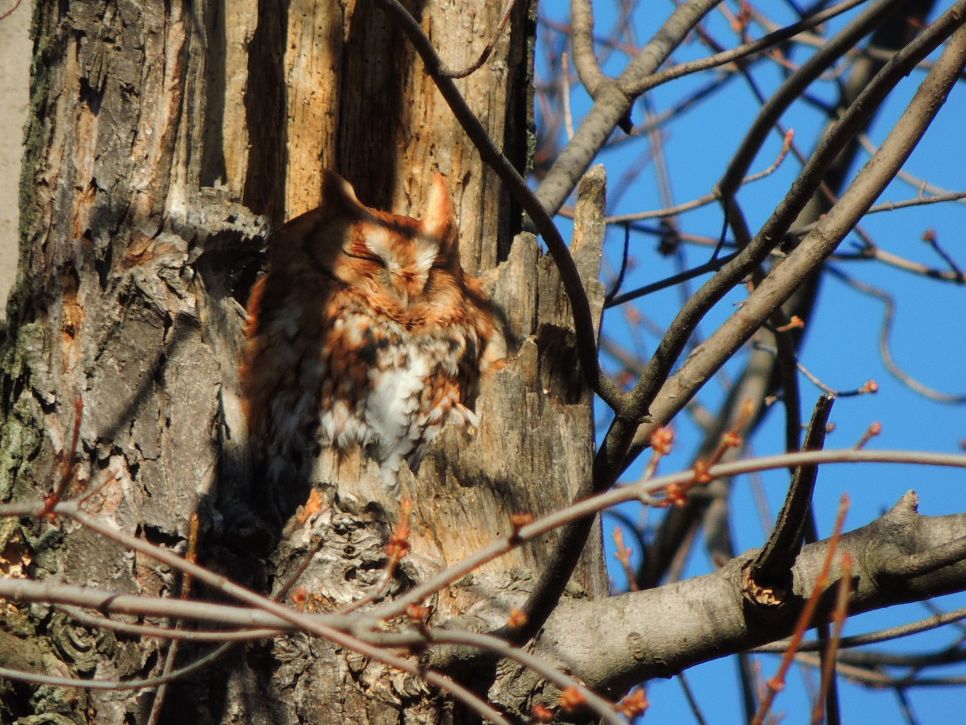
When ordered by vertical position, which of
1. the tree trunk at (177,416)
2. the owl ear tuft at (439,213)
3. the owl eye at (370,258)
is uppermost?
the owl ear tuft at (439,213)

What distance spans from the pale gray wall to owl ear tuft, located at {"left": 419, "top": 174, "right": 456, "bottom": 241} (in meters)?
1.08

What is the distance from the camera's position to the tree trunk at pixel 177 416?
2035mm

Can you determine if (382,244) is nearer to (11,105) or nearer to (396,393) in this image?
(396,393)

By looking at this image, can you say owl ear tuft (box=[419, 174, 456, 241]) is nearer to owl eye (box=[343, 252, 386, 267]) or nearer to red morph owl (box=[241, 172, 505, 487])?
red morph owl (box=[241, 172, 505, 487])

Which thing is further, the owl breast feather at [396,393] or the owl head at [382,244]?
the owl head at [382,244]

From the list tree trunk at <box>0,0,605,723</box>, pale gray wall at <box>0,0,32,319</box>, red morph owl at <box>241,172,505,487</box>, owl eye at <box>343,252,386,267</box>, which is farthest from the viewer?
owl eye at <box>343,252,386,267</box>

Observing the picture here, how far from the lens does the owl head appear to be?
10.1ft

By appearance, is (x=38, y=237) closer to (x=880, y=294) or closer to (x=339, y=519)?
(x=339, y=519)

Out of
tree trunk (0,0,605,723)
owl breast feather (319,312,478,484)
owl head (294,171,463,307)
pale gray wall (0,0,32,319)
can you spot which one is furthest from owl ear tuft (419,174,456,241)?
pale gray wall (0,0,32,319)

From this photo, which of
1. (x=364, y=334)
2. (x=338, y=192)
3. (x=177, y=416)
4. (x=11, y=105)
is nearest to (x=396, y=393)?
(x=364, y=334)

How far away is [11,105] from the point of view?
2994 millimetres

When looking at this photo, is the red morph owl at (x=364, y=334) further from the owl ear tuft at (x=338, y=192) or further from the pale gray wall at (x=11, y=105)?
the pale gray wall at (x=11, y=105)

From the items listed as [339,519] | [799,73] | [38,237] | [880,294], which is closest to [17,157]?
[38,237]

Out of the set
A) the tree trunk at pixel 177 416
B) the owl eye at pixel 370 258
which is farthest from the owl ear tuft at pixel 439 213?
the tree trunk at pixel 177 416
